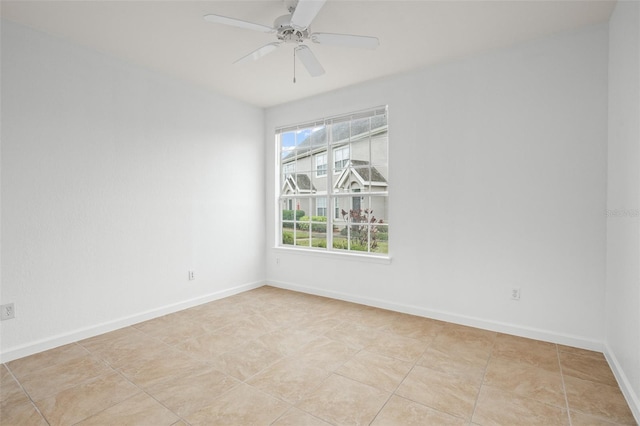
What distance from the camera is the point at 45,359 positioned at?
2592 mm

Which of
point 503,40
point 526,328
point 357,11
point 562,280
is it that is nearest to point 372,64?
point 357,11

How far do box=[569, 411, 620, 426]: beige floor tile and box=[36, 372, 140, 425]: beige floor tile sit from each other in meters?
2.63

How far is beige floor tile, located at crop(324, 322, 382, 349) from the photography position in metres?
2.90

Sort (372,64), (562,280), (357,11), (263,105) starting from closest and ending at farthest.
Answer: (357,11) < (562,280) < (372,64) < (263,105)

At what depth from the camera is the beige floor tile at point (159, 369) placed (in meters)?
2.29

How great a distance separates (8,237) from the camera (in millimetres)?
2570

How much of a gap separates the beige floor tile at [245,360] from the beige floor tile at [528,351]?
5.92 ft

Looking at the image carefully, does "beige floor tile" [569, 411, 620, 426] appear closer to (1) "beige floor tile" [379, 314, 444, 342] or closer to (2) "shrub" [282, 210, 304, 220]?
(1) "beige floor tile" [379, 314, 444, 342]

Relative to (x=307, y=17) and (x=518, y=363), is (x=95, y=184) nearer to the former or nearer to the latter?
(x=307, y=17)

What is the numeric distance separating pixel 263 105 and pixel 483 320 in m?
3.83

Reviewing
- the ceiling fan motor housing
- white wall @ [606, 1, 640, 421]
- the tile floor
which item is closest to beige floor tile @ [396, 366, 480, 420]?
the tile floor

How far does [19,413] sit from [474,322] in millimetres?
3505

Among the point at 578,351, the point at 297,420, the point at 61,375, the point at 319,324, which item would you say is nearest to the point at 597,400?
the point at 578,351

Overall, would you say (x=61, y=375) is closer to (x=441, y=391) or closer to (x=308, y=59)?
(x=441, y=391)
